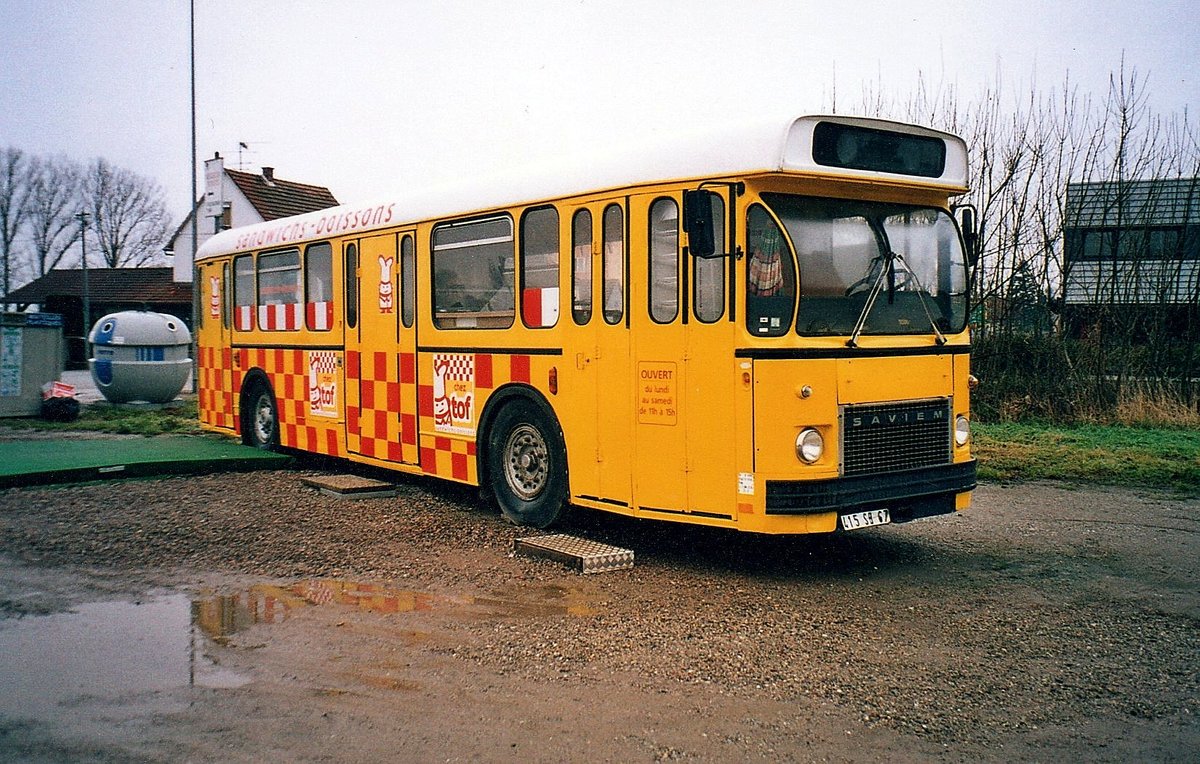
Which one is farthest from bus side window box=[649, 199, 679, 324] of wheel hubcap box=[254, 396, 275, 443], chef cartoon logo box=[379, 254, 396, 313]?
wheel hubcap box=[254, 396, 275, 443]

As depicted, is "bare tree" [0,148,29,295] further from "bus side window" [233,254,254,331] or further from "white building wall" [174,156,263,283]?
"bus side window" [233,254,254,331]

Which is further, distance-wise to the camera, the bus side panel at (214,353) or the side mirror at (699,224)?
the bus side panel at (214,353)

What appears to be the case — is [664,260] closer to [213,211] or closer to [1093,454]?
[1093,454]

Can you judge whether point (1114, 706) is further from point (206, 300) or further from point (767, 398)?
point (206, 300)

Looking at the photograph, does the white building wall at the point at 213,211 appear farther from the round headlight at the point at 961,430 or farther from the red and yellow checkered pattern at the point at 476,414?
the round headlight at the point at 961,430

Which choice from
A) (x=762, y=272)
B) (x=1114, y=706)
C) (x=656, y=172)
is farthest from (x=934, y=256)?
(x=1114, y=706)

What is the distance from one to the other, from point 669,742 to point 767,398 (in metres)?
2.79

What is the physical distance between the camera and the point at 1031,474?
11.2m

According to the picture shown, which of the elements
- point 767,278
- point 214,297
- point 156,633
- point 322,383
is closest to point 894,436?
point 767,278

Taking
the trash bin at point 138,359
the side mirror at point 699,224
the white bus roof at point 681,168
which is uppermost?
the white bus roof at point 681,168

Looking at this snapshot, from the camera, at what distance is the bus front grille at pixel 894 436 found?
257 inches

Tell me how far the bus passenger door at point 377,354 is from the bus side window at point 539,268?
1772 mm

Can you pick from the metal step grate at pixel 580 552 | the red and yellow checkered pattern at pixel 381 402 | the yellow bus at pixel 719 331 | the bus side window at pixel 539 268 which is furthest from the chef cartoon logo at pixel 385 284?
the metal step grate at pixel 580 552

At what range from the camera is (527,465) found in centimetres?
823
